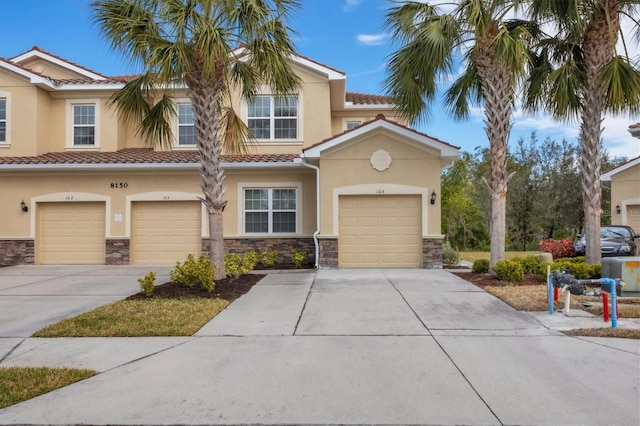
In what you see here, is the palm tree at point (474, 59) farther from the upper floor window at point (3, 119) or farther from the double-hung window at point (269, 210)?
the upper floor window at point (3, 119)

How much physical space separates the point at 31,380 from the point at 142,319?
2465mm

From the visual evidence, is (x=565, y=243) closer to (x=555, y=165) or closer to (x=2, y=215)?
(x=555, y=165)

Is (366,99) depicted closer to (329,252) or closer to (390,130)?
(390,130)

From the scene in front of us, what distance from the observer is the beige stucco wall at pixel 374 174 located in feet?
43.9

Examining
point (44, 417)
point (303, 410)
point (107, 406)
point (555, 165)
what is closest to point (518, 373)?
point (303, 410)

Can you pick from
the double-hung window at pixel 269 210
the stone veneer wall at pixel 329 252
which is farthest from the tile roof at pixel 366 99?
the stone veneer wall at pixel 329 252

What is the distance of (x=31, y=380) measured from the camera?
4473 mm

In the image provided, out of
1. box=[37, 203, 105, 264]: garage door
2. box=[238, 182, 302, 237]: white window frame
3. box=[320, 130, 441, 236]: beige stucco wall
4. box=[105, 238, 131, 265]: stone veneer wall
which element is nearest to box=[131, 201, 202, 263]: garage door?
box=[105, 238, 131, 265]: stone veneer wall

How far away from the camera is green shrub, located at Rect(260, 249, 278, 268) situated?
14246mm

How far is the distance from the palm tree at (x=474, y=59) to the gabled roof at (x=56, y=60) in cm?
1399

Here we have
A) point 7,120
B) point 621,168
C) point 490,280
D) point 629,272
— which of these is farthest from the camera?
point 621,168

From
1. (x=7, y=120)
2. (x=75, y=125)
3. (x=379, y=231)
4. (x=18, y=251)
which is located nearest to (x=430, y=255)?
(x=379, y=231)

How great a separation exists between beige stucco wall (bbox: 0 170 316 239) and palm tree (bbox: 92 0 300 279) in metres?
4.29

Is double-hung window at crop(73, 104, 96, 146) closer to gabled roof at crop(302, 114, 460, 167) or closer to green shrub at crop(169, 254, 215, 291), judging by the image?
gabled roof at crop(302, 114, 460, 167)
